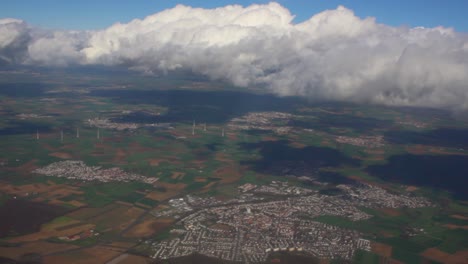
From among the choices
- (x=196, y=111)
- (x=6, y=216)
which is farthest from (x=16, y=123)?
(x=6, y=216)

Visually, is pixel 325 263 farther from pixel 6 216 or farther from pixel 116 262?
pixel 6 216

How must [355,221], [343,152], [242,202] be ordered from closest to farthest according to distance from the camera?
[355,221]
[242,202]
[343,152]

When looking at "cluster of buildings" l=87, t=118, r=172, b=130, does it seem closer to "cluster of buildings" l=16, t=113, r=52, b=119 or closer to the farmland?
the farmland

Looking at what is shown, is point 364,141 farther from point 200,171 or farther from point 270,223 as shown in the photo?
point 270,223

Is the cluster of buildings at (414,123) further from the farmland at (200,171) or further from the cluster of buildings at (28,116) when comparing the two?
the cluster of buildings at (28,116)

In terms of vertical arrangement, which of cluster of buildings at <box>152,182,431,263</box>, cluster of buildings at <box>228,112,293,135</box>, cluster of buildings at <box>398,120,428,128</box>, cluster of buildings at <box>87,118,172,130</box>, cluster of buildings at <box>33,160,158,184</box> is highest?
cluster of buildings at <box>398,120,428,128</box>

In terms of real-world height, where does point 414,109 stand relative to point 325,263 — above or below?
above

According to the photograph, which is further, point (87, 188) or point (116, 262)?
point (87, 188)

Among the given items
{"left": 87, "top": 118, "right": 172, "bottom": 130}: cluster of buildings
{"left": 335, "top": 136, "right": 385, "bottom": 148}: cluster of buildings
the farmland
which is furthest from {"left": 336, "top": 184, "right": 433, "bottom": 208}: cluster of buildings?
{"left": 87, "top": 118, "right": 172, "bottom": 130}: cluster of buildings
